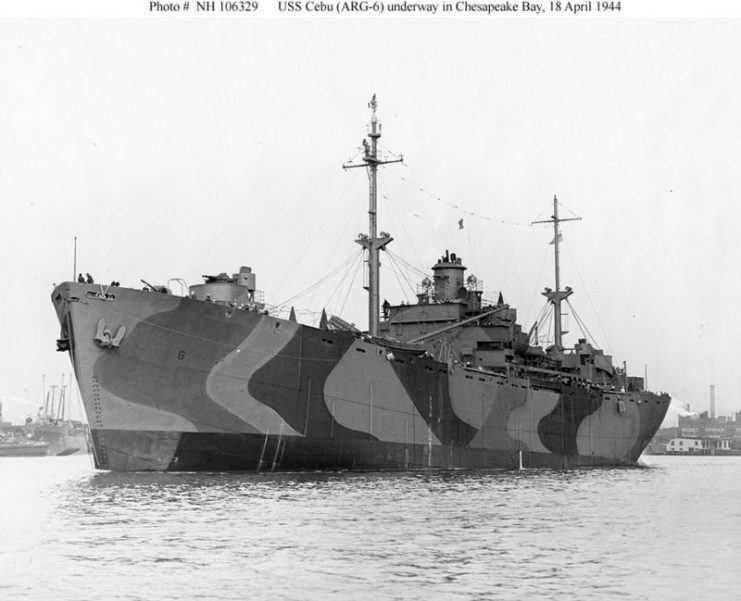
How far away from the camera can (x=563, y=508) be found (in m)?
16.5

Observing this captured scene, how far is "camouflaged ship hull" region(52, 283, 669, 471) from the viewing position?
21172 mm

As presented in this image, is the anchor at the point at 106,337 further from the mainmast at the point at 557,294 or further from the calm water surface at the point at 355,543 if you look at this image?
the mainmast at the point at 557,294

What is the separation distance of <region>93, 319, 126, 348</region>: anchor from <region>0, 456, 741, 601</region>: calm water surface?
325 centimetres

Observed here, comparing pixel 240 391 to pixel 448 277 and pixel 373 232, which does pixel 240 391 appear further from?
pixel 448 277

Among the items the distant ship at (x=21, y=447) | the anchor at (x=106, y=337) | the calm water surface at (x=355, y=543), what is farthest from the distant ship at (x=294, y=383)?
the distant ship at (x=21, y=447)

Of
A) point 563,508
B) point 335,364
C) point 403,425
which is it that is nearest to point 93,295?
point 335,364

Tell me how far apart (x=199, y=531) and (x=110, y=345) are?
9400 mm

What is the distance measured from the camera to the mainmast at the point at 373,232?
27.9m

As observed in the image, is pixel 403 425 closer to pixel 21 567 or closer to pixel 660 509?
pixel 660 509

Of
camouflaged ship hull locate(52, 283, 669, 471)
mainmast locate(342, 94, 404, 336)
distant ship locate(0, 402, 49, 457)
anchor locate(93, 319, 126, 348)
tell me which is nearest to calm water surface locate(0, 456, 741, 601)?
camouflaged ship hull locate(52, 283, 669, 471)

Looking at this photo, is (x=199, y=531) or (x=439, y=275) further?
(x=439, y=275)

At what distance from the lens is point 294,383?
2302cm

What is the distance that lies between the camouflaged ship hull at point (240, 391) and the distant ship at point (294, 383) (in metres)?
0.03

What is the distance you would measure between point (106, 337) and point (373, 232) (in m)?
10.00
